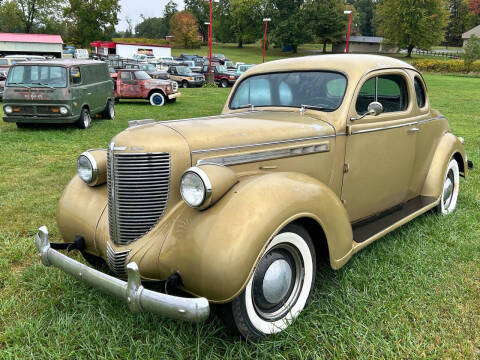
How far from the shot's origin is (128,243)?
2506mm

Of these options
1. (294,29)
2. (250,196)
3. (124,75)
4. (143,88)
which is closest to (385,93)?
(250,196)

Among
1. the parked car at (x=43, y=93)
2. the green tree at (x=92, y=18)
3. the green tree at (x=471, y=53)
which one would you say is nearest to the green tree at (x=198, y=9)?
the green tree at (x=92, y=18)

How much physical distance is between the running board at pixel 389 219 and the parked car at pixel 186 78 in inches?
846

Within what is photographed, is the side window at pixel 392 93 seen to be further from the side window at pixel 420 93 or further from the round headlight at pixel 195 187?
the round headlight at pixel 195 187

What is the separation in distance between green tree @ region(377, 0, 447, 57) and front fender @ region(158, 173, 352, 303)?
204ft

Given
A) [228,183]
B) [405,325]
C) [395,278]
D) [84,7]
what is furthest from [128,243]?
[84,7]

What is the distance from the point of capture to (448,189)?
4672 millimetres

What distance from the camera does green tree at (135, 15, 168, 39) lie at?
3848 inches

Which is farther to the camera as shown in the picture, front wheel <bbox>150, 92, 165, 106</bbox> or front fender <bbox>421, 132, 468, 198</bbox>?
front wheel <bbox>150, 92, 165, 106</bbox>

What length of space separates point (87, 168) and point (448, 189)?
4053mm

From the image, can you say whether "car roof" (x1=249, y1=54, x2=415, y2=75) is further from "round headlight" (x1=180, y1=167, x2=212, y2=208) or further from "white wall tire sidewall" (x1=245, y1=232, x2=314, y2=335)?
"round headlight" (x1=180, y1=167, x2=212, y2=208)

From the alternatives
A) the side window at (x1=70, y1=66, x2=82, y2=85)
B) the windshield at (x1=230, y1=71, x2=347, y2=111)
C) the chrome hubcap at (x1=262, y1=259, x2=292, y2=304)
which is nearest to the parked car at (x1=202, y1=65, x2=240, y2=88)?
the side window at (x1=70, y1=66, x2=82, y2=85)

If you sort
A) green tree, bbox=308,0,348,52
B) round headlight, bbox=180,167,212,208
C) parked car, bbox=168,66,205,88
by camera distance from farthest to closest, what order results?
1. green tree, bbox=308,0,348,52
2. parked car, bbox=168,66,205,88
3. round headlight, bbox=180,167,212,208

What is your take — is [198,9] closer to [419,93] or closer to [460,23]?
[460,23]
